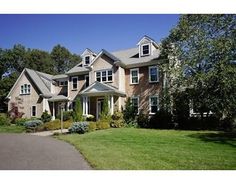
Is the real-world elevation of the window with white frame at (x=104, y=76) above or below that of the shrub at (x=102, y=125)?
above

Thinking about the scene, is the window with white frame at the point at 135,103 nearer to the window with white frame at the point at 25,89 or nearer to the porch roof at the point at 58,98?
the porch roof at the point at 58,98

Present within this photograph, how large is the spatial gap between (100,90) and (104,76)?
3.84 ft

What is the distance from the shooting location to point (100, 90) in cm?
1784

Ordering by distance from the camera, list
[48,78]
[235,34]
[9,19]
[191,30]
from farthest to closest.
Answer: [48,78] → [191,30] → [235,34] → [9,19]

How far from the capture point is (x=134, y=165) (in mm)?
6656

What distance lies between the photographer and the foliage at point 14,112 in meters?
13.2

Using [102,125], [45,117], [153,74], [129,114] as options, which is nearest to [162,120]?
[129,114]

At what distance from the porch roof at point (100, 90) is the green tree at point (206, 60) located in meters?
4.07

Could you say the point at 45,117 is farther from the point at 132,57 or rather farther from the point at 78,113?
the point at 132,57

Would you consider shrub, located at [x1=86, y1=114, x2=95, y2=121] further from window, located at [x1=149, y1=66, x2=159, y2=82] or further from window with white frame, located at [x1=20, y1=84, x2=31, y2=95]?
window, located at [x1=149, y1=66, x2=159, y2=82]

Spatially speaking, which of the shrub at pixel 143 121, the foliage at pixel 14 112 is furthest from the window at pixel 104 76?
the foliage at pixel 14 112
